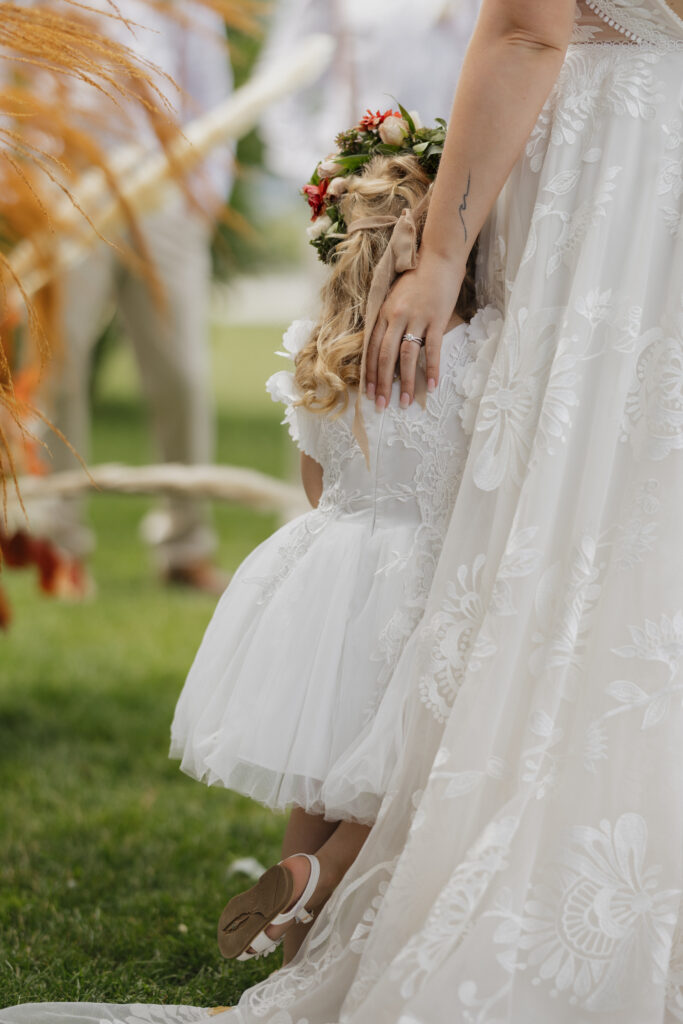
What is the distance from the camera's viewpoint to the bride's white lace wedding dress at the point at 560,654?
138 cm

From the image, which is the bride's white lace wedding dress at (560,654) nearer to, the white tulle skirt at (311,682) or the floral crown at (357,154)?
the white tulle skirt at (311,682)

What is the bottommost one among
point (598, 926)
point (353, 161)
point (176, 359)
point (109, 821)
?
point (109, 821)

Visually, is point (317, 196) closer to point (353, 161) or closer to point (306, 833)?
point (353, 161)

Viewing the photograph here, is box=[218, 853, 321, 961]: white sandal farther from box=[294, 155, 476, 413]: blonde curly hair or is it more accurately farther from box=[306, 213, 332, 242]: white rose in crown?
box=[306, 213, 332, 242]: white rose in crown

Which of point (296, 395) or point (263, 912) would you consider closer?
point (263, 912)

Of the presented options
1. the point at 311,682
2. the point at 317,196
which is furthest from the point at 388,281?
the point at 311,682

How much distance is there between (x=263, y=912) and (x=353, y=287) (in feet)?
2.94

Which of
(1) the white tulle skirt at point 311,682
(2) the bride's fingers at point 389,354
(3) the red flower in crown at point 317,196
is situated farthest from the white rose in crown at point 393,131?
(1) the white tulle skirt at point 311,682

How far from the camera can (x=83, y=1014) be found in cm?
162

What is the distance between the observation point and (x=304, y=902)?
1590 mm

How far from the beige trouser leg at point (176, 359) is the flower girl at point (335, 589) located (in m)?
2.89

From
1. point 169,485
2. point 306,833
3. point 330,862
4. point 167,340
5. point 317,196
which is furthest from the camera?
point 167,340

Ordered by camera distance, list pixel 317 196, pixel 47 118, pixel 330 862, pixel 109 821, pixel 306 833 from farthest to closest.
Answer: pixel 109 821
pixel 47 118
pixel 317 196
pixel 306 833
pixel 330 862

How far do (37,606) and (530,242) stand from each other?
3.62 metres
